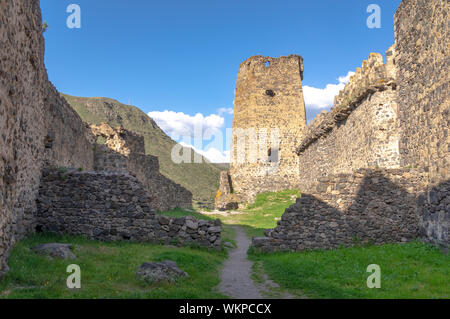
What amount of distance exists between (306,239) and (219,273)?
A: 127 inches

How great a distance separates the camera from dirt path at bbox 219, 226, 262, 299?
5.32 metres

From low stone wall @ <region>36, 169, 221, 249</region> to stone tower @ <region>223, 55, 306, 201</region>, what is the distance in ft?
57.1

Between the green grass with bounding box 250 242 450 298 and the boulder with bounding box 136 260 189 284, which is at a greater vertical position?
the boulder with bounding box 136 260 189 284

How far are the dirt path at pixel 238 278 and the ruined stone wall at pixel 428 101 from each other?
4.82m

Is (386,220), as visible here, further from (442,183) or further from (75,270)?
(75,270)

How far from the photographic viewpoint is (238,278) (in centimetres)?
651

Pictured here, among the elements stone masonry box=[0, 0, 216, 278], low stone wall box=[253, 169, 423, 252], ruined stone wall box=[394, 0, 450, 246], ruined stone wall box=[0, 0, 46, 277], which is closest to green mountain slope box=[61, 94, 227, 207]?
stone masonry box=[0, 0, 216, 278]

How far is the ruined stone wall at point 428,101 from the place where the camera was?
759 cm

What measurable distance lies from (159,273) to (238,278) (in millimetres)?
1787

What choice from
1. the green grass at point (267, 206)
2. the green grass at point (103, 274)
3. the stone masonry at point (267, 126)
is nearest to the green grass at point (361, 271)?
the green grass at point (103, 274)

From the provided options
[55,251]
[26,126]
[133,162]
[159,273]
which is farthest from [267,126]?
[159,273]

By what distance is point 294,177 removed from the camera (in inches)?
1037

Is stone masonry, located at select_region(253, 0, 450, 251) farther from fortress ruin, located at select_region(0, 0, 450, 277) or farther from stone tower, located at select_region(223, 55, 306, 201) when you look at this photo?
stone tower, located at select_region(223, 55, 306, 201)

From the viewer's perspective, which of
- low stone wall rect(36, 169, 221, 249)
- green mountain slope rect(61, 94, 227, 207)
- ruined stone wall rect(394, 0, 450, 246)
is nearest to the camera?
ruined stone wall rect(394, 0, 450, 246)
